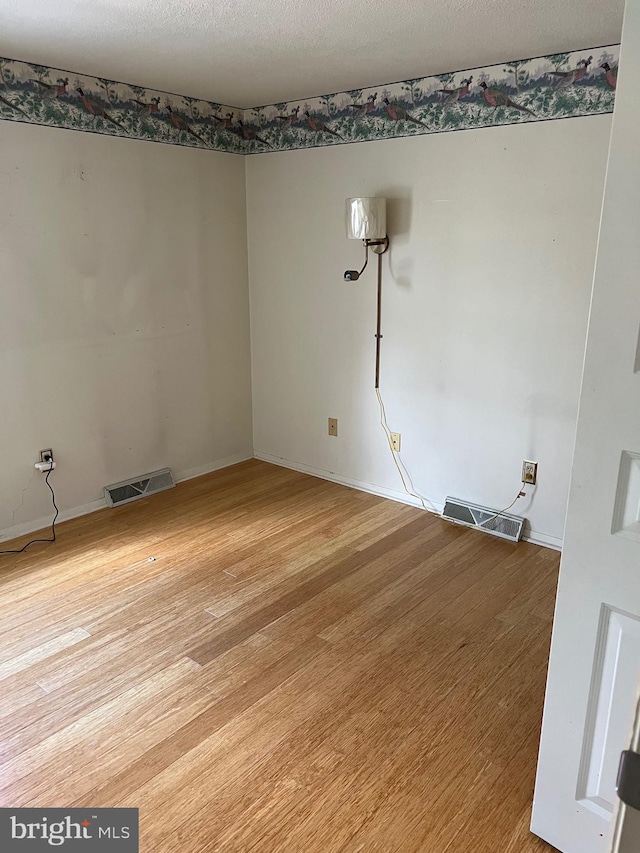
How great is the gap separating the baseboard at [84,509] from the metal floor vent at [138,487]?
0.21 ft

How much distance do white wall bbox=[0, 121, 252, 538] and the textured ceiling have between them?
0.50m

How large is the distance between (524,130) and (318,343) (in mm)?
1677

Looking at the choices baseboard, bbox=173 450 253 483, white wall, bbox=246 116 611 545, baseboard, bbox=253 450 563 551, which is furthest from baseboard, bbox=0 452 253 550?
white wall, bbox=246 116 611 545

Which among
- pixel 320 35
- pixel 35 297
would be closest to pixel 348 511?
pixel 35 297

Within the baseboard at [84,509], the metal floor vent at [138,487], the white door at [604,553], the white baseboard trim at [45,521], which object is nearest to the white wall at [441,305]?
the baseboard at [84,509]

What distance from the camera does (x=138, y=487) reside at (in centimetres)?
385

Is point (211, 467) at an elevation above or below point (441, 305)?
below

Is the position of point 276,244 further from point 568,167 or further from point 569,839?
point 569,839

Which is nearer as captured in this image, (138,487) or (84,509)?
(84,509)

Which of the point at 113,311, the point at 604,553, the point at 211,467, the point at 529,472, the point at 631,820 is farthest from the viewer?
the point at 211,467

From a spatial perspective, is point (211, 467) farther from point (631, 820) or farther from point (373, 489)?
point (631, 820)

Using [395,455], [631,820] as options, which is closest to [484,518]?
[395,455]

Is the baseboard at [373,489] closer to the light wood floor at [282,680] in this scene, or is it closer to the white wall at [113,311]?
the light wood floor at [282,680]

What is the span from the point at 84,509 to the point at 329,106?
8.78 ft
